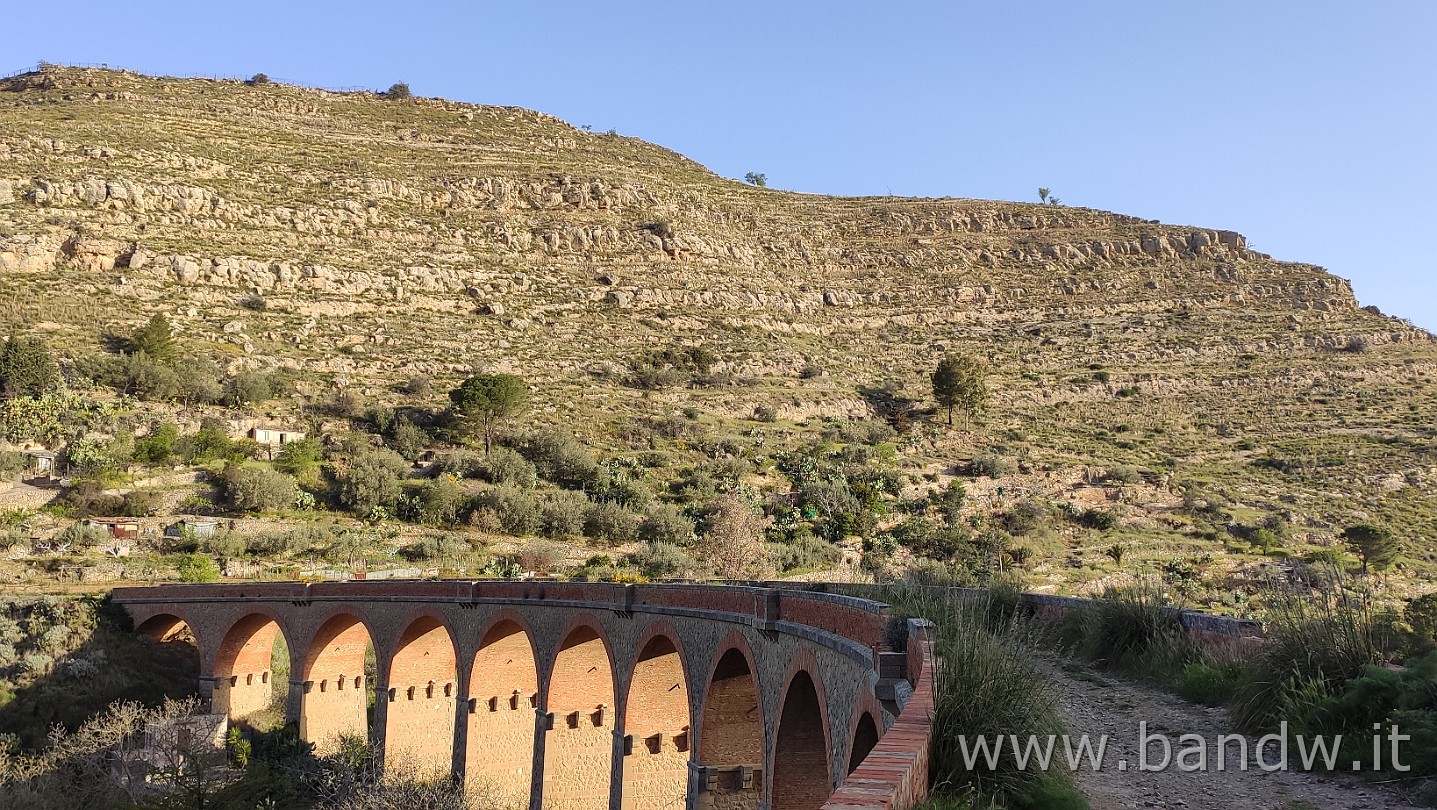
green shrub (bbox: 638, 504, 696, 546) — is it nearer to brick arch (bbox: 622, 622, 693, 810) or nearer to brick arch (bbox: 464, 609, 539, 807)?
brick arch (bbox: 464, 609, 539, 807)

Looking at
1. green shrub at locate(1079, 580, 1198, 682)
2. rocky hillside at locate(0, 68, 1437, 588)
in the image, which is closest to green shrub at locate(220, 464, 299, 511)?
rocky hillside at locate(0, 68, 1437, 588)

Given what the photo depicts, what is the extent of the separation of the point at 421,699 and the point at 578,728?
697 cm

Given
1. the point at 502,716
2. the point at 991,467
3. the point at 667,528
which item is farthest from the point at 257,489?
the point at 991,467

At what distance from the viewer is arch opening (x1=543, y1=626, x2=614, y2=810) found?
2070 centimetres

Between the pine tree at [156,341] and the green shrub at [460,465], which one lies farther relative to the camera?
the pine tree at [156,341]

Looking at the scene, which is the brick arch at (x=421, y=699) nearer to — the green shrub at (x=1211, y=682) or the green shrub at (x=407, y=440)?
the green shrub at (x=1211, y=682)

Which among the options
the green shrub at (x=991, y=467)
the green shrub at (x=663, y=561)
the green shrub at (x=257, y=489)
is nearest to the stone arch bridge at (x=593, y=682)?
the green shrub at (x=257, y=489)

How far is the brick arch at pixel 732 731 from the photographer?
573 inches

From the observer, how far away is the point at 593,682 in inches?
835

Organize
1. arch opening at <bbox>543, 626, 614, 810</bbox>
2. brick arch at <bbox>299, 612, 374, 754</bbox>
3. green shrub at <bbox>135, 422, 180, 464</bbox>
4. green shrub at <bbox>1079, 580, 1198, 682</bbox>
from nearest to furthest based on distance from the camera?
green shrub at <bbox>1079, 580, 1198, 682</bbox>
arch opening at <bbox>543, 626, 614, 810</bbox>
brick arch at <bbox>299, 612, 374, 754</bbox>
green shrub at <bbox>135, 422, 180, 464</bbox>

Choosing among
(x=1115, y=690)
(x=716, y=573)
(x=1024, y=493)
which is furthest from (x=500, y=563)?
(x=1115, y=690)

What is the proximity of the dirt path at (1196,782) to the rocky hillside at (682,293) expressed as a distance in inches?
1385

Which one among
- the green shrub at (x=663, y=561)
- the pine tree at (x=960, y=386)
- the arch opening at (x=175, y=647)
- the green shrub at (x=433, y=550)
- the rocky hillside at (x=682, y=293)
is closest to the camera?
the arch opening at (x=175, y=647)

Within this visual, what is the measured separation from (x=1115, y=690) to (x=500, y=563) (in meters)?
28.7
